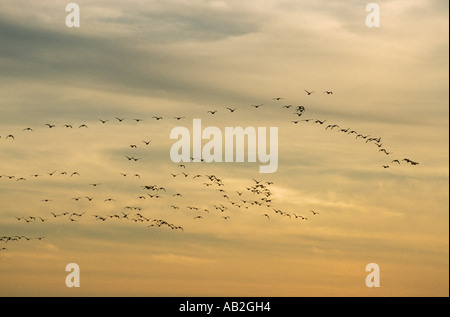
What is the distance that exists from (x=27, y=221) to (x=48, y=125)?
31537 millimetres

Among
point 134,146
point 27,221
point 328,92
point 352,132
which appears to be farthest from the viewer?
point 27,221

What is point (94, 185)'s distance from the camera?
147 metres

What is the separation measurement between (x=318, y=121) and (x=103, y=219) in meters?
56.1

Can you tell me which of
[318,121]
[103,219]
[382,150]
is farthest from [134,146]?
[382,150]

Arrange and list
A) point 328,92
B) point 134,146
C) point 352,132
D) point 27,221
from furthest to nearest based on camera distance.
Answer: point 27,221 → point 134,146 → point 352,132 → point 328,92

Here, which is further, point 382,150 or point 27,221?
point 27,221

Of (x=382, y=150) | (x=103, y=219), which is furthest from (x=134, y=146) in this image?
(x=382, y=150)

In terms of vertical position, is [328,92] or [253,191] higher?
[328,92]

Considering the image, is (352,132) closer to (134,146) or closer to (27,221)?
(134,146)

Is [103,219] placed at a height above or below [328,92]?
below

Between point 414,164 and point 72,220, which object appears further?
point 72,220

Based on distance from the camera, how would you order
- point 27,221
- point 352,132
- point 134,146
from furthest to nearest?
point 27,221
point 134,146
point 352,132

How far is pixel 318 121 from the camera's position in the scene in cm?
13088

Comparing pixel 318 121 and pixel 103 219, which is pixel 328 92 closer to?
pixel 318 121
